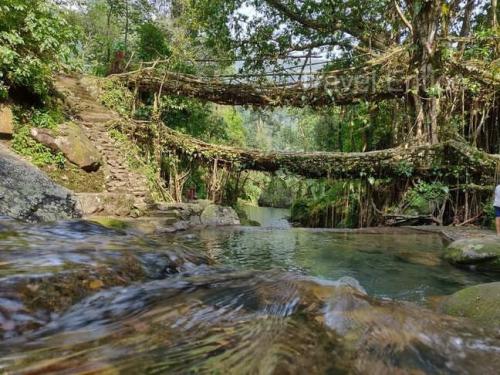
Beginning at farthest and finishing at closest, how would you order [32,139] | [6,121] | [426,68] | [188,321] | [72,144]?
[426,68], [72,144], [32,139], [6,121], [188,321]

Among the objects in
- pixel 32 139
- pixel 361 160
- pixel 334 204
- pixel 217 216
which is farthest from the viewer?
pixel 334 204

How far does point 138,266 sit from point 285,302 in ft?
3.81

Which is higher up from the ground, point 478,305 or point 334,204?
point 334,204

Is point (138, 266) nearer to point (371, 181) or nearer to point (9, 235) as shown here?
point (9, 235)

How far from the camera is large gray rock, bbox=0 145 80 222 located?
17.2 ft

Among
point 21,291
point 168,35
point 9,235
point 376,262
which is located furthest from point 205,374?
point 168,35

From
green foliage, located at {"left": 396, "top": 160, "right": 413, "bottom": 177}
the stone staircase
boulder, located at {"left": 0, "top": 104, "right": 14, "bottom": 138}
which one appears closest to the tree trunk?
green foliage, located at {"left": 396, "top": 160, "right": 413, "bottom": 177}

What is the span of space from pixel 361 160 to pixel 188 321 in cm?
Answer: 940

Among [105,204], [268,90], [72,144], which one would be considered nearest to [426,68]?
[268,90]

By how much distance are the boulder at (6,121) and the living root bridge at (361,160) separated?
4.20 meters

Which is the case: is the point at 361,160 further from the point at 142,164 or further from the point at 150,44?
the point at 150,44

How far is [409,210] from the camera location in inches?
405

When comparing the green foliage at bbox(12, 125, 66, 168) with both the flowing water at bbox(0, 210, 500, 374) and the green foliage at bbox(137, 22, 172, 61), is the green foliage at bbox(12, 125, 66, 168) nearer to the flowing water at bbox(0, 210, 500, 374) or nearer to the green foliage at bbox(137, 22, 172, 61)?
the flowing water at bbox(0, 210, 500, 374)

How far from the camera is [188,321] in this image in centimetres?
195
